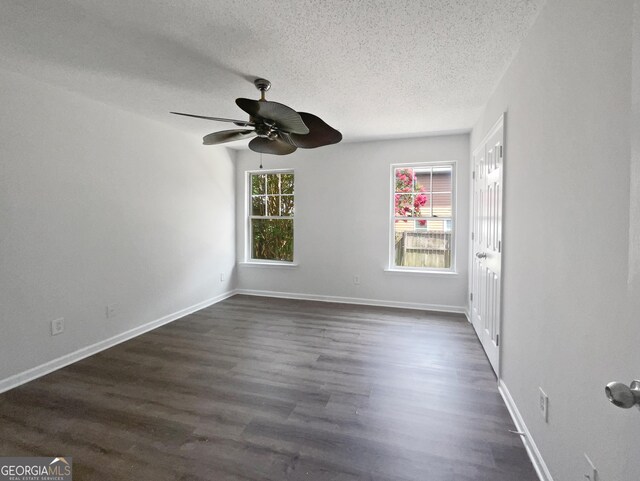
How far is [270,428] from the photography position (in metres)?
1.88

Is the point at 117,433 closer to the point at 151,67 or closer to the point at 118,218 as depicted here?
the point at 118,218

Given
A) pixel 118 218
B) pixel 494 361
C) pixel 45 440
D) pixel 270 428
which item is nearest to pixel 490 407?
pixel 494 361

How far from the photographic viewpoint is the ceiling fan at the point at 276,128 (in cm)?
192

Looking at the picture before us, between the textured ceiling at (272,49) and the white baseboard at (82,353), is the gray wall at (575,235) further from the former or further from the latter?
the white baseboard at (82,353)

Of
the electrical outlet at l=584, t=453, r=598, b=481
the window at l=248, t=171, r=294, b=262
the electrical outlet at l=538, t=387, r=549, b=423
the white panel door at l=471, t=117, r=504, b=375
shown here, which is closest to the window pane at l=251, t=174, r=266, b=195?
the window at l=248, t=171, r=294, b=262

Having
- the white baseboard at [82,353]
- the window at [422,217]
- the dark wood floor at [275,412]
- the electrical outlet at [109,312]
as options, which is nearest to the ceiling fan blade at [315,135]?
the dark wood floor at [275,412]

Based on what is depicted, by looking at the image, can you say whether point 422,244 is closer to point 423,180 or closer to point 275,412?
point 423,180

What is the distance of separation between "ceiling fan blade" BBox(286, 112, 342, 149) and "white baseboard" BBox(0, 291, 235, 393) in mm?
2807

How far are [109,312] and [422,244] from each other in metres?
4.05

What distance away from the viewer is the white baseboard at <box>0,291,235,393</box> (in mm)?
2383

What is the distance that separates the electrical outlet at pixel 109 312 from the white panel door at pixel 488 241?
146 inches

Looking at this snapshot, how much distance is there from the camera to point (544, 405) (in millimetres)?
1516

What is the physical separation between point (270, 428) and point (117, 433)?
3.05 feet

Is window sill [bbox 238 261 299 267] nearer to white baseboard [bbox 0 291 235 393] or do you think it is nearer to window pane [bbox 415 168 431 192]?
white baseboard [bbox 0 291 235 393]
